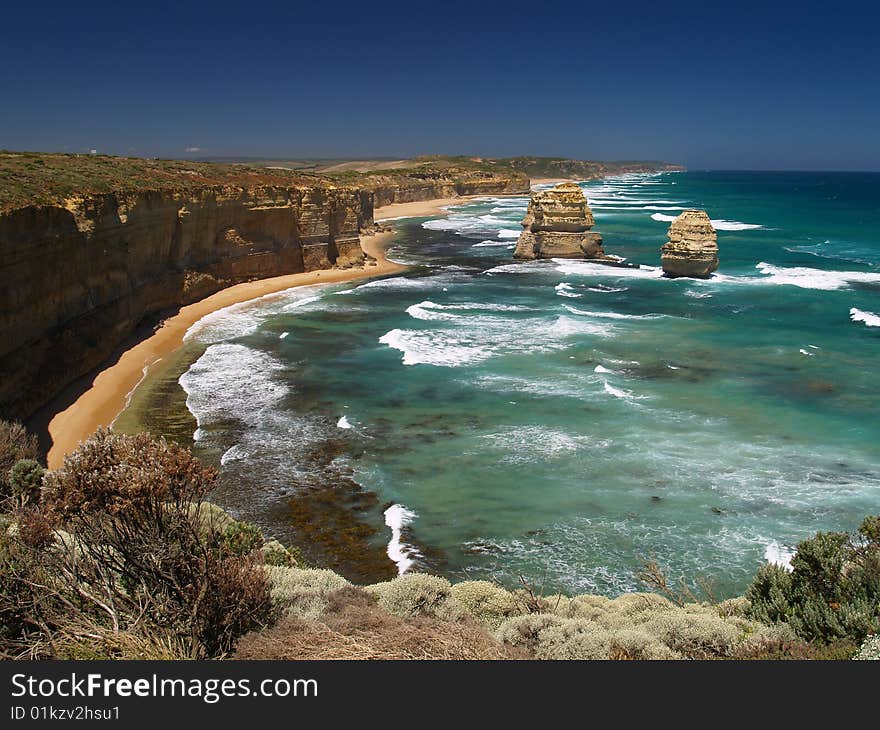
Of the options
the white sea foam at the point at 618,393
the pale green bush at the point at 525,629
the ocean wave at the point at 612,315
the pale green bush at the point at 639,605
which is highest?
the ocean wave at the point at 612,315

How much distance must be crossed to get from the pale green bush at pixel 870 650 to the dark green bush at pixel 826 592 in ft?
1.99

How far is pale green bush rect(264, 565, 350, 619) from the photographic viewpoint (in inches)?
352

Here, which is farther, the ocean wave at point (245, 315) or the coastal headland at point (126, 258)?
the ocean wave at point (245, 315)

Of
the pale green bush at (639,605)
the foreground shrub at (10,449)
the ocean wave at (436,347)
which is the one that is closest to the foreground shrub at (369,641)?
the pale green bush at (639,605)

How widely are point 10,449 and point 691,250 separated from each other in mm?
40446

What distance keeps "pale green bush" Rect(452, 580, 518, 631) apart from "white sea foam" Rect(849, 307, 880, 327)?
96.7 ft

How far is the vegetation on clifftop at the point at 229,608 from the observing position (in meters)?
7.38

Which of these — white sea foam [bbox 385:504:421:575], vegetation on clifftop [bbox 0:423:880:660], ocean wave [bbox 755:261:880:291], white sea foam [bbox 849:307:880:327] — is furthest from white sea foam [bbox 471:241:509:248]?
vegetation on clifftop [bbox 0:423:880:660]

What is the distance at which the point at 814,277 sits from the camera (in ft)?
152

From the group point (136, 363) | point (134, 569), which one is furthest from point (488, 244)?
point (134, 569)

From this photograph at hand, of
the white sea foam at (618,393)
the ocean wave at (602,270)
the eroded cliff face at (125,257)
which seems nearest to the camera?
the eroded cliff face at (125,257)

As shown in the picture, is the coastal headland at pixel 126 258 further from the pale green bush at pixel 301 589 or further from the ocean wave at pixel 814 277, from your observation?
the ocean wave at pixel 814 277

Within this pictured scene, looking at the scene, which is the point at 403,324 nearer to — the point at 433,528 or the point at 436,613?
the point at 433,528

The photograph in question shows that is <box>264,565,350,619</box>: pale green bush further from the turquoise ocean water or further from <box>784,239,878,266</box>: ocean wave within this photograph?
<box>784,239,878,266</box>: ocean wave
